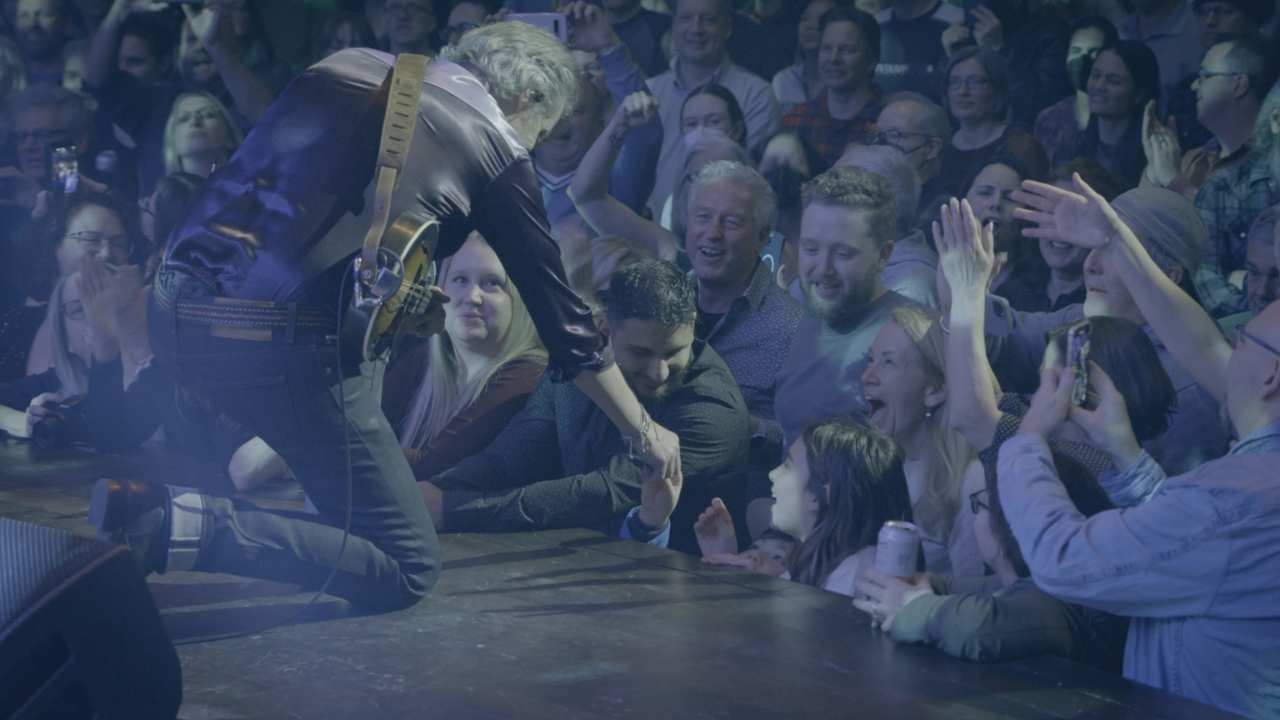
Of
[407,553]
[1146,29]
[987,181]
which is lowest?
[407,553]

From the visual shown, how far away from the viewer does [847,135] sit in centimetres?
537

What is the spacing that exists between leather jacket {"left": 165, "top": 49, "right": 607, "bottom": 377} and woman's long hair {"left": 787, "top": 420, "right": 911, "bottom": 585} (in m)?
1.02

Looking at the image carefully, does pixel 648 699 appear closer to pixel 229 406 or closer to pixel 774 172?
pixel 229 406

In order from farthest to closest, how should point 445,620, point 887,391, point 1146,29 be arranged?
point 1146,29 → point 887,391 → point 445,620

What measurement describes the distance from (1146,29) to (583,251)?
2.02 m

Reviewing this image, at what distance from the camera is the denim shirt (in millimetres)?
2719

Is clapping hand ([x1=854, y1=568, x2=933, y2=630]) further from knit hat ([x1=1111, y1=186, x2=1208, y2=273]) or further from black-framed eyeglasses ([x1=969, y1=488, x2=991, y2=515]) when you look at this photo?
knit hat ([x1=1111, y1=186, x2=1208, y2=273])

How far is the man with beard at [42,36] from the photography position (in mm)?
8148

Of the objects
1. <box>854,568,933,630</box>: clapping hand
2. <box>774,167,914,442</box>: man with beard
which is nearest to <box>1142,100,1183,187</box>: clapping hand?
<box>774,167,914,442</box>: man with beard

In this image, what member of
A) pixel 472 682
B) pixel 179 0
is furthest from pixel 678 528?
pixel 179 0

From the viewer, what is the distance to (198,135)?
662cm

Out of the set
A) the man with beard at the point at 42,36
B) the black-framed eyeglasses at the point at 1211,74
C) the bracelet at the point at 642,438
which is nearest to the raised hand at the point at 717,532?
the bracelet at the point at 642,438

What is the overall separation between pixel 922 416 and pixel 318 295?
166 centimetres

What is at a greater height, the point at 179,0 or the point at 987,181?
the point at 179,0
